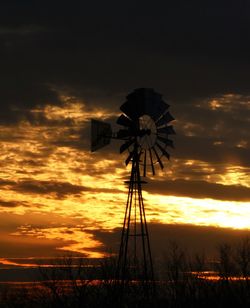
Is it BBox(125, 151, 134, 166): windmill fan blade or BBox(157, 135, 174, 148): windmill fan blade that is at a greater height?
BBox(157, 135, 174, 148): windmill fan blade

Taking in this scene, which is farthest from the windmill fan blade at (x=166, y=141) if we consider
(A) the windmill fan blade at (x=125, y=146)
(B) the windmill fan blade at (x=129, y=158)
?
(B) the windmill fan blade at (x=129, y=158)

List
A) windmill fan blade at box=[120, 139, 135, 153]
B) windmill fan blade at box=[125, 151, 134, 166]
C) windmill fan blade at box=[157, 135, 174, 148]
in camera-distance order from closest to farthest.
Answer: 1. windmill fan blade at box=[125, 151, 134, 166]
2. windmill fan blade at box=[120, 139, 135, 153]
3. windmill fan blade at box=[157, 135, 174, 148]

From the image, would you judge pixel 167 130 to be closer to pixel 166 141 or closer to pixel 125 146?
pixel 166 141

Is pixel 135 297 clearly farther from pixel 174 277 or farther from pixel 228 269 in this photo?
pixel 228 269

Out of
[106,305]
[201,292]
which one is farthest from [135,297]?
[201,292]

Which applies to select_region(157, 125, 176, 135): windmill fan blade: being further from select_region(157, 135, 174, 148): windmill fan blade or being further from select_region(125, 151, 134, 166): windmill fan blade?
select_region(125, 151, 134, 166): windmill fan blade

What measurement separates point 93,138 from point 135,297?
1216 centimetres

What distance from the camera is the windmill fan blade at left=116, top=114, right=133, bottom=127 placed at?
106 feet

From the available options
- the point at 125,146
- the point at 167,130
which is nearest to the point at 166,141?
the point at 167,130

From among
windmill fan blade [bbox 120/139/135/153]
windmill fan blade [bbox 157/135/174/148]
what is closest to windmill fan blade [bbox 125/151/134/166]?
windmill fan blade [bbox 120/139/135/153]

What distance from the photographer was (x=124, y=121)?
3238 centimetres

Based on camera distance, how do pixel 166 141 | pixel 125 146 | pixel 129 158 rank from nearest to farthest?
pixel 129 158, pixel 125 146, pixel 166 141

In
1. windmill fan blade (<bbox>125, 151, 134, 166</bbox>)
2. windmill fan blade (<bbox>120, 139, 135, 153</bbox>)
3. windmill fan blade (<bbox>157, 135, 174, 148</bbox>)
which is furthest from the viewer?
windmill fan blade (<bbox>157, 135, 174, 148</bbox>)

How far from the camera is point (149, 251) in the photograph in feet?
104
